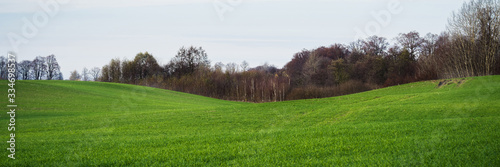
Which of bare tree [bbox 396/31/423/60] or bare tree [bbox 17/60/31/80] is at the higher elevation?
bare tree [bbox 396/31/423/60]

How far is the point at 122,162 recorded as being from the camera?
760 cm

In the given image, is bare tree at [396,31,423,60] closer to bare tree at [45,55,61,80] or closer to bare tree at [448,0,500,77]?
bare tree at [448,0,500,77]

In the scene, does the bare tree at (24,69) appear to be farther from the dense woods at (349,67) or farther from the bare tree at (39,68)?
the dense woods at (349,67)

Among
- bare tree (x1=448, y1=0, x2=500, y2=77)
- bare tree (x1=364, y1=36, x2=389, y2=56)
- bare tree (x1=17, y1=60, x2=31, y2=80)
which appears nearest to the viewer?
bare tree (x1=448, y1=0, x2=500, y2=77)

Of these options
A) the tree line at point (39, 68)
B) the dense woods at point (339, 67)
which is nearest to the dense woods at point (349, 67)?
the dense woods at point (339, 67)

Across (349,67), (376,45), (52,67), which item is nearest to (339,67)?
(349,67)

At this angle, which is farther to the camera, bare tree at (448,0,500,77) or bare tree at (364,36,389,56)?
bare tree at (364,36,389,56)

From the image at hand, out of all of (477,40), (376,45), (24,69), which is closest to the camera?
(477,40)

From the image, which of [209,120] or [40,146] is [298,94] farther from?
[40,146]

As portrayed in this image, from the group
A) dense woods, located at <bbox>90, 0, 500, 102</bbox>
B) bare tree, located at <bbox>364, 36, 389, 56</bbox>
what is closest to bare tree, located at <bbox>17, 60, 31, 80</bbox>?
dense woods, located at <bbox>90, 0, 500, 102</bbox>

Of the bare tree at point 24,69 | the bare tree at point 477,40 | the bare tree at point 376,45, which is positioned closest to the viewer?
the bare tree at point 477,40

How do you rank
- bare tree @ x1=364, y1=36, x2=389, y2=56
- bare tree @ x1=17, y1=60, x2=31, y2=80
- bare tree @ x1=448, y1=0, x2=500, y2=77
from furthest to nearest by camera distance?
bare tree @ x1=364, y1=36, x2=389, y2=56 → bare tree @ x1=17, y1=60, x2=31, y2=80 → bare tree @ x1=448, y1=0, x2=500, y2=77

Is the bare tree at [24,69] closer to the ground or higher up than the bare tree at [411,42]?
closer to the ground

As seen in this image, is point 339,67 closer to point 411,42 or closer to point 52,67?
point 411,42
